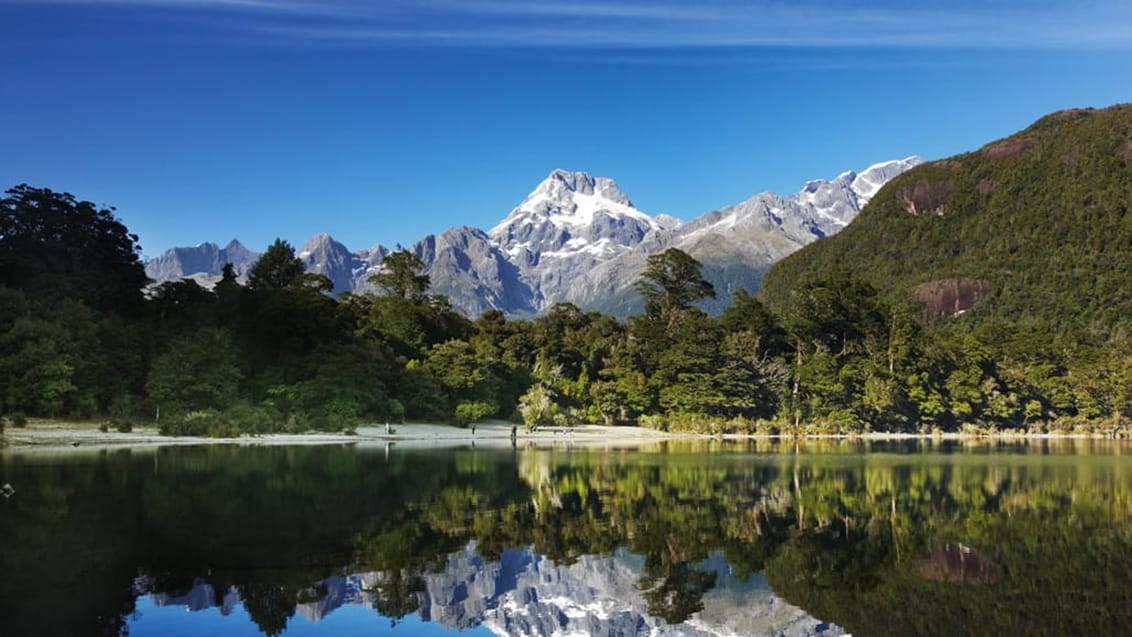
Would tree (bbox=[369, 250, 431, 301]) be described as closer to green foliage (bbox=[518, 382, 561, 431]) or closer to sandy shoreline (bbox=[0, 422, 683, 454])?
green foliage (bbox=[518, 382, 561, 431])

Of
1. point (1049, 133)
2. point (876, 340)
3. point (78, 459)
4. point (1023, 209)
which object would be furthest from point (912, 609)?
point (1049, 133)

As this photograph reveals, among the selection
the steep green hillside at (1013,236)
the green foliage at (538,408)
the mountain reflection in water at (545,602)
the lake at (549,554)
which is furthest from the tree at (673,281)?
the mountain reflection in water at (545,602)

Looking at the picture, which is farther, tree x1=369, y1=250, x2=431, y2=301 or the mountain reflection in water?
tree x1=369, y1=250, x2=431, y2=301

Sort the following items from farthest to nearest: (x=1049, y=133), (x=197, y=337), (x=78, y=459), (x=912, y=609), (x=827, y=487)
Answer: (x=1049, y=133) → (x=197, y=337) → (x=78, y=459) → (x=827, y=487) → (x=912, y=609)

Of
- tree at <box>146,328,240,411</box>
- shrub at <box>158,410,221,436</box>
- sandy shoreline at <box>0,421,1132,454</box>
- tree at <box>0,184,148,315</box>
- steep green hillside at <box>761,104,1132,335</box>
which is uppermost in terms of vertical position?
steep green hillside at <box>761,104,1132,335</box>

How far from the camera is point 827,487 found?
23125mm

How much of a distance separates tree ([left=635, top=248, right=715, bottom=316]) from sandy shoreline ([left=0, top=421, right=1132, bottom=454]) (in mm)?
19184

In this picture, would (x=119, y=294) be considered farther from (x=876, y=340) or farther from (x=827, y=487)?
(x=876, y=340)

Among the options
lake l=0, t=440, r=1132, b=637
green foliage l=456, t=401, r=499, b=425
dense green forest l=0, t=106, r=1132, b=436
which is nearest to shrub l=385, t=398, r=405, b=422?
dense green forest l=0, t=106, r=1132, b=436

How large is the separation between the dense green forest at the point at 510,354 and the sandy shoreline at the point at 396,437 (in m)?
1.40

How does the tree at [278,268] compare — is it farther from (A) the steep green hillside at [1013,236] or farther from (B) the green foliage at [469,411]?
(A) the steep green hillside at [1013,236]

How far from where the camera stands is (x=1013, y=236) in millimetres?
122000

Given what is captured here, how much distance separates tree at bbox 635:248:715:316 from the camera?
78812 mm

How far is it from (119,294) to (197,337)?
11851mm
